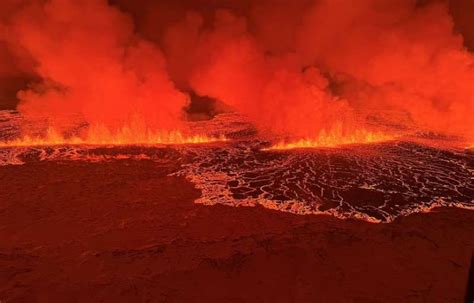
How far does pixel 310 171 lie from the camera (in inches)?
500

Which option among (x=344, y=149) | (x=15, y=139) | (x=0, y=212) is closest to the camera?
(x=0, y=212)

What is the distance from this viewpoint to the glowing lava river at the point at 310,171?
9914 mm

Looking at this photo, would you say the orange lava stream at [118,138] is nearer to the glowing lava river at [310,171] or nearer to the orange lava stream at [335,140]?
the glowing lava river at [310,171]

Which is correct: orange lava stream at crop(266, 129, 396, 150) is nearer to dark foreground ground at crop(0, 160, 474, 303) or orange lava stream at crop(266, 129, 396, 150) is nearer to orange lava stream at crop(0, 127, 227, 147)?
orange lava stream at crop(0, 127, 227, 147)

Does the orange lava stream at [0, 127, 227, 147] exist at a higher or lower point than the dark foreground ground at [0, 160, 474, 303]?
higher

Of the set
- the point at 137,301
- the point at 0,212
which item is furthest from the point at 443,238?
the point at 0,212

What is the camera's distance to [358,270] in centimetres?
662

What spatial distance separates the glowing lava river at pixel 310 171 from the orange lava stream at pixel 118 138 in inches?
9.1

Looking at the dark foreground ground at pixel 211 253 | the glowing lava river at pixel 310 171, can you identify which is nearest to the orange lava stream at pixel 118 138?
the glowing lava river at pixel 310 171

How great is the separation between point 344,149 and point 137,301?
458 inches

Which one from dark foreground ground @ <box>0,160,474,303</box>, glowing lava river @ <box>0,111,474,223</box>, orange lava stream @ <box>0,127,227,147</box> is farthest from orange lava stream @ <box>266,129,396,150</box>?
dark foreground ground @ <box>0,160,474,303</box>

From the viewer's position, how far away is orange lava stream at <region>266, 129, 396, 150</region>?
54.5 feet

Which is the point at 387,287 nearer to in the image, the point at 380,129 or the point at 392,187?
the point at 392,187

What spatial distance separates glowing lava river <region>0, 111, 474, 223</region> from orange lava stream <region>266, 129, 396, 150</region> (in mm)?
447
